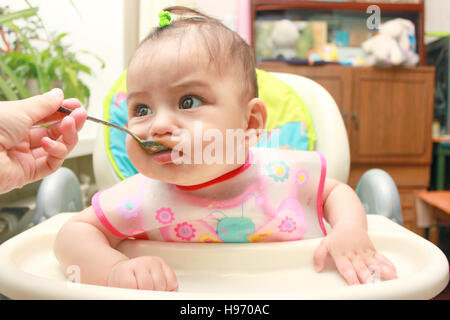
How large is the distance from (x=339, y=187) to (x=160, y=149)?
27 cm

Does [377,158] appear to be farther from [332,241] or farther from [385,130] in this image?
[332,241]

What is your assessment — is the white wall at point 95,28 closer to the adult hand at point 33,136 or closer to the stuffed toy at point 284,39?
the adult hand at point 33,136

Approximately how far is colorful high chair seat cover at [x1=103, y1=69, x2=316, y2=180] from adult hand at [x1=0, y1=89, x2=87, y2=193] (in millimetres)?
267

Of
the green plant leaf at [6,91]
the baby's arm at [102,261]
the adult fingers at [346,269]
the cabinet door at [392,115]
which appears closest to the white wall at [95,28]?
the green plant leaf at [6,91]

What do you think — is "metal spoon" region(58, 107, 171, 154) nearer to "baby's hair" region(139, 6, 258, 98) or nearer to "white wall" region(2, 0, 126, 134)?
"baby's hair" region(139, 6, 258, 98)

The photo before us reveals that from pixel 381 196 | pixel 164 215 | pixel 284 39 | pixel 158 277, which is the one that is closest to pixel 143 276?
pixel 158 277

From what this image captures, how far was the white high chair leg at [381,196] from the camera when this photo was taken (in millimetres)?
594

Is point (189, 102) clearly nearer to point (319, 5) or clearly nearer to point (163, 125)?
point (163, 125)

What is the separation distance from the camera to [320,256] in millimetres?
431

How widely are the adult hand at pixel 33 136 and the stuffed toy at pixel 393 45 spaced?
1.44 meters

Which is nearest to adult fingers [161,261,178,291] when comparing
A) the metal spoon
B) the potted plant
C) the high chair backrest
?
the metal spoon
